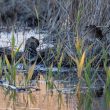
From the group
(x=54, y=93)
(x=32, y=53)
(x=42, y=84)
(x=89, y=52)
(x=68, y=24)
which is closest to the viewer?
(x=54, y=93)

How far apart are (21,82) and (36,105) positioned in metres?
1.16

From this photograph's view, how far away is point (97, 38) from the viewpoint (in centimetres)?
714

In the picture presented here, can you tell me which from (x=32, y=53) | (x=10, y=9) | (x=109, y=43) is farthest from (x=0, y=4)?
(x=109, y=43)

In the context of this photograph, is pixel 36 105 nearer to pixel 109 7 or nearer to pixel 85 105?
pixel 85 105

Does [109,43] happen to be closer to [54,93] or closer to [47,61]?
[47,61]

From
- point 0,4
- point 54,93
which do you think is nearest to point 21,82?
point 54,93

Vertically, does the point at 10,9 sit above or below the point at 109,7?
below

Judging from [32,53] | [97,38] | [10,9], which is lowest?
[10,9]

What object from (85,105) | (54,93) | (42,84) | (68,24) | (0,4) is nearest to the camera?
(85,105)

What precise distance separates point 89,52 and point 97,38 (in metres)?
0.28

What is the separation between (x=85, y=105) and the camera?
5148 millimetres

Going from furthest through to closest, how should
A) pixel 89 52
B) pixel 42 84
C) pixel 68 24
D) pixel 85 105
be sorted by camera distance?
pixel 68 24 → pixel 89 52 → pixel 42 84 → pixel 85 105

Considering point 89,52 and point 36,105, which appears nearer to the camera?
point 36,105

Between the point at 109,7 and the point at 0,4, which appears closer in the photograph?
the point at 109,7
